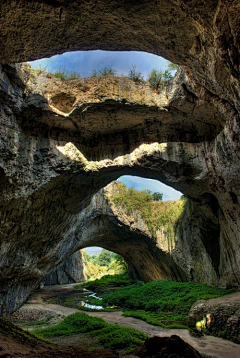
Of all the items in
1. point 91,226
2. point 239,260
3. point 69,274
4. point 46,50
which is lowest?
point 69,274

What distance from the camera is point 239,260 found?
11.7 m

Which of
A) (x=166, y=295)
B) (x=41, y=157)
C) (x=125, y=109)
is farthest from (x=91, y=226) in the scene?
(x=125, y=109)

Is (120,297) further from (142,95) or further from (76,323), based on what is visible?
(142,95)

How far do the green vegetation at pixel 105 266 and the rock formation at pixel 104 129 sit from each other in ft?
66.6

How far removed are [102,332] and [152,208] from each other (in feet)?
43.8

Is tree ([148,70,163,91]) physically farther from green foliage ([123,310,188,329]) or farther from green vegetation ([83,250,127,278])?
green vegetation ([83,250,127,278])

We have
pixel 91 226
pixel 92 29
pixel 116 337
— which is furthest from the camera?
pixel 91 226

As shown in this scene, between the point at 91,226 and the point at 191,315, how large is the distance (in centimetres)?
1301

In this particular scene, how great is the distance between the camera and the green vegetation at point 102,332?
6652 millimetres

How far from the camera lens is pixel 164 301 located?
44.2 feet

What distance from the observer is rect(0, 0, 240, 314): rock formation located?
512cm

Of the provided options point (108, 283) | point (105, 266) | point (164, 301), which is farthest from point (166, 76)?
point (105, 266)

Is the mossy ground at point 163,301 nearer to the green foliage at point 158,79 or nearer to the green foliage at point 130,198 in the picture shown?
the green foliage at point 130,198

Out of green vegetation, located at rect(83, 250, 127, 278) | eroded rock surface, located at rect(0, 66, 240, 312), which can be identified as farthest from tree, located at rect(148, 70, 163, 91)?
green vegetation, located at rect(83, 250, 127, 278)
